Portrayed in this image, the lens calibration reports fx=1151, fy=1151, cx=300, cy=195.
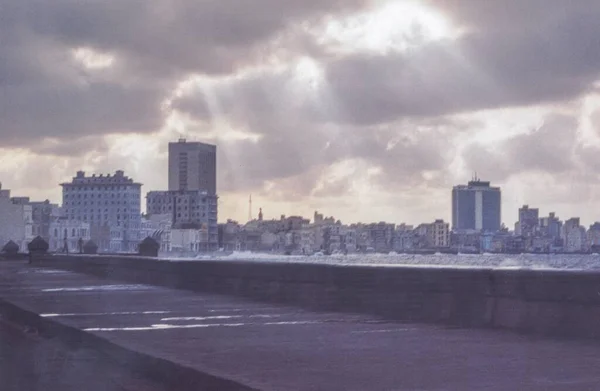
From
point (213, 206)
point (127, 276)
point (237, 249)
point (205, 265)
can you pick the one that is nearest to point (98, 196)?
point (213, 206)

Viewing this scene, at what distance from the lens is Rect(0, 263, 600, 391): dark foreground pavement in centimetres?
1188

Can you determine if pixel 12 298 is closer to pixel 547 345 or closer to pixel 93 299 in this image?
pixel 93 299

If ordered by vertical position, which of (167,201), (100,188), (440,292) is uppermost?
(100,188)

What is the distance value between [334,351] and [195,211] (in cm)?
15594

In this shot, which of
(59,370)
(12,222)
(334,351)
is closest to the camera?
(59,370)

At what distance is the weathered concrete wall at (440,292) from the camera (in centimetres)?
1648

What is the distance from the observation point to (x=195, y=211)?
170 meters

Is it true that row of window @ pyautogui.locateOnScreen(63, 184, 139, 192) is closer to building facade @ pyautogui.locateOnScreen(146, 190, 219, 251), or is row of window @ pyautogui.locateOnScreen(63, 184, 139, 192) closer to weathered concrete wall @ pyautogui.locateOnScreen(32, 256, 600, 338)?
building facade @ pyautogui.locateOnScreen(146, 190, 219, 251)

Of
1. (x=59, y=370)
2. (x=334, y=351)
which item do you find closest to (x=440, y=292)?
(x=334, y=351)

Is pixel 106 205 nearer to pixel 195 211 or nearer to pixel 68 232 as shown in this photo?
pixel 68 232

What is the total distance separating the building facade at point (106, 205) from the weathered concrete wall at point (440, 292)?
469ft

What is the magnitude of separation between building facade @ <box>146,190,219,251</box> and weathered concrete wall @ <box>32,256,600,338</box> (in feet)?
433

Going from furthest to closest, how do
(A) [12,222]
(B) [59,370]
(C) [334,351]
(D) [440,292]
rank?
(A) [12,222]
(D) [440,292]
(C) [334,351]
(B) [59,370]

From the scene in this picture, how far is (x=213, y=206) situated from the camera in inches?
6747
